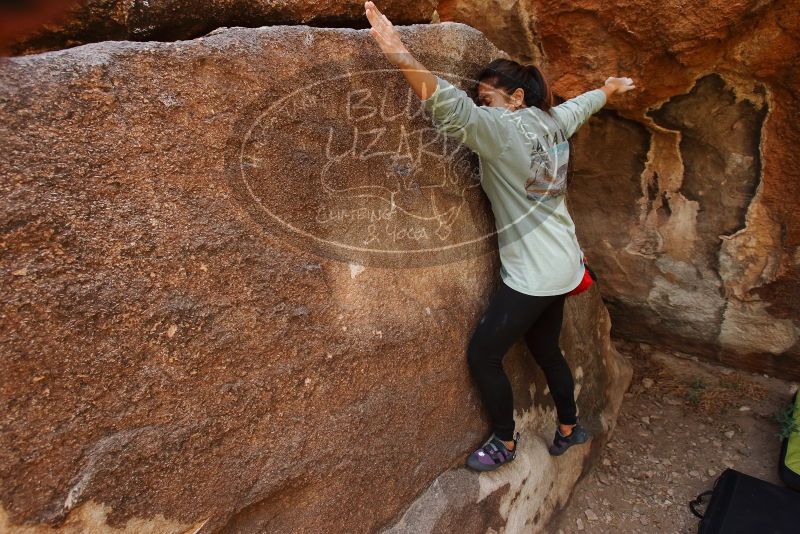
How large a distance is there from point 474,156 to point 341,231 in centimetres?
44

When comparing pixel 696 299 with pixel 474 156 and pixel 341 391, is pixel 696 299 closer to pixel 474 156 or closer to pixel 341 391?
pixel 474 156

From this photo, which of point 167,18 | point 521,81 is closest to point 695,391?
point 521,81

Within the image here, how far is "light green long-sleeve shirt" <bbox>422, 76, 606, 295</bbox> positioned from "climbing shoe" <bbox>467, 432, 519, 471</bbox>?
0.46 metres

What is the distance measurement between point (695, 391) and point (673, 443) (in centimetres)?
→ 33

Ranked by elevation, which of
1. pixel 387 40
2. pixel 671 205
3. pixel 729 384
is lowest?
pixel 729 384

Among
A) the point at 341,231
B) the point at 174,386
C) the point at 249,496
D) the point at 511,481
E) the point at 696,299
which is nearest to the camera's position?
the point at 174,386

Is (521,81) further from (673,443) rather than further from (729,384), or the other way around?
(729,384)

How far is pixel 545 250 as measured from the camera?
4.43 ft

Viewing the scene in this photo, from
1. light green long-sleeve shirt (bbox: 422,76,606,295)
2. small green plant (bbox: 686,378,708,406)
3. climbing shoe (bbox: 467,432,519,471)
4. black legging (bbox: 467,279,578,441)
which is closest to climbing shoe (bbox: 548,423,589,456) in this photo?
black legging (bbox: 467,279,578,441)

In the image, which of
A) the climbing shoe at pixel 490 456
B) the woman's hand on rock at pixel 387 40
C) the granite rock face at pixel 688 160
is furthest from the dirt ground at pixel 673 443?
the woman's hand on rock at pixel 387 40

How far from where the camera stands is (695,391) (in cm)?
242

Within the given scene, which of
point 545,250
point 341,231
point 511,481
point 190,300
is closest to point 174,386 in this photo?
point 190,300

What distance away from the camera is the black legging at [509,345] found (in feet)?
4.50

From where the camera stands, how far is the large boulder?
2.83 feet
